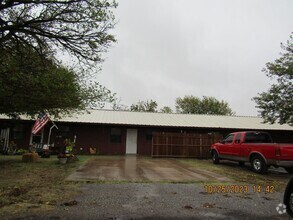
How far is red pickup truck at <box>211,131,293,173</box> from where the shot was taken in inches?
454

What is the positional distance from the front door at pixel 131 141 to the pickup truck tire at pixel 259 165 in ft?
42.3

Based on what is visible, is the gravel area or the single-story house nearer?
the gravel area

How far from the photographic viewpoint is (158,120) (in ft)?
85.1

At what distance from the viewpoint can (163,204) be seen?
6512mm

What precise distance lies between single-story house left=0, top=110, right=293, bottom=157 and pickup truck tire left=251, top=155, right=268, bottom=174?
8519mm

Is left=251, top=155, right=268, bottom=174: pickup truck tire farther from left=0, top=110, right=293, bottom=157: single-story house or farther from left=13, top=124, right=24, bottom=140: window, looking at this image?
left=13, top=124, right=24, bottom=140: window

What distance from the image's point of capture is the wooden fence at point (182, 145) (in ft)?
70.7

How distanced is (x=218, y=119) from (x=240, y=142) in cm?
1457

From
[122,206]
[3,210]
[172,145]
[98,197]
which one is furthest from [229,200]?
[172,145]

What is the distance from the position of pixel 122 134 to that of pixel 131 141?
40.5 inches
